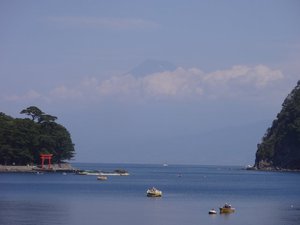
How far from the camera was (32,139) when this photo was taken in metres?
181

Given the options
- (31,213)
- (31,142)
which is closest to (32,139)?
(31,142)

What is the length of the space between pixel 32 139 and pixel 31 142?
94cm

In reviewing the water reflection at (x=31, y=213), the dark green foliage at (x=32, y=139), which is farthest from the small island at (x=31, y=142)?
the water reflection at (x=31, y=213)

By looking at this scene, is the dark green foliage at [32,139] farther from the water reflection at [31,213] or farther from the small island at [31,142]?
the water reflection at [31,213]

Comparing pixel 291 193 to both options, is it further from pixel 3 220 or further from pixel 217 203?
pixel 3 220

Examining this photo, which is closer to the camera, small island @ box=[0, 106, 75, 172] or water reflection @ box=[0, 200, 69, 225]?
water reflection @ box=[0, 200, 69, 225]

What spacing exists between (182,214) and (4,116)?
11089cm

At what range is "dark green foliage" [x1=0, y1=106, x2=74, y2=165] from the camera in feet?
583

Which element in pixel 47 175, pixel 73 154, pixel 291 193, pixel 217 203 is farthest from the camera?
pixel 73 154

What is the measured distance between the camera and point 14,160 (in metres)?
184

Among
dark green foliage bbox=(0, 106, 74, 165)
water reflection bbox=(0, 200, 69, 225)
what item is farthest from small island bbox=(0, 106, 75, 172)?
water reflection bbox=(0, 200, 69, 225)

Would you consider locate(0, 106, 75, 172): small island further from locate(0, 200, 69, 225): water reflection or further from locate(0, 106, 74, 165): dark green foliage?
locate(0, 200, 69, 225): water reflection

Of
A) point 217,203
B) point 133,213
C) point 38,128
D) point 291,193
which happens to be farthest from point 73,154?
point 133,213

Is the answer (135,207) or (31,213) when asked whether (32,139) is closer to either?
(135,207)
